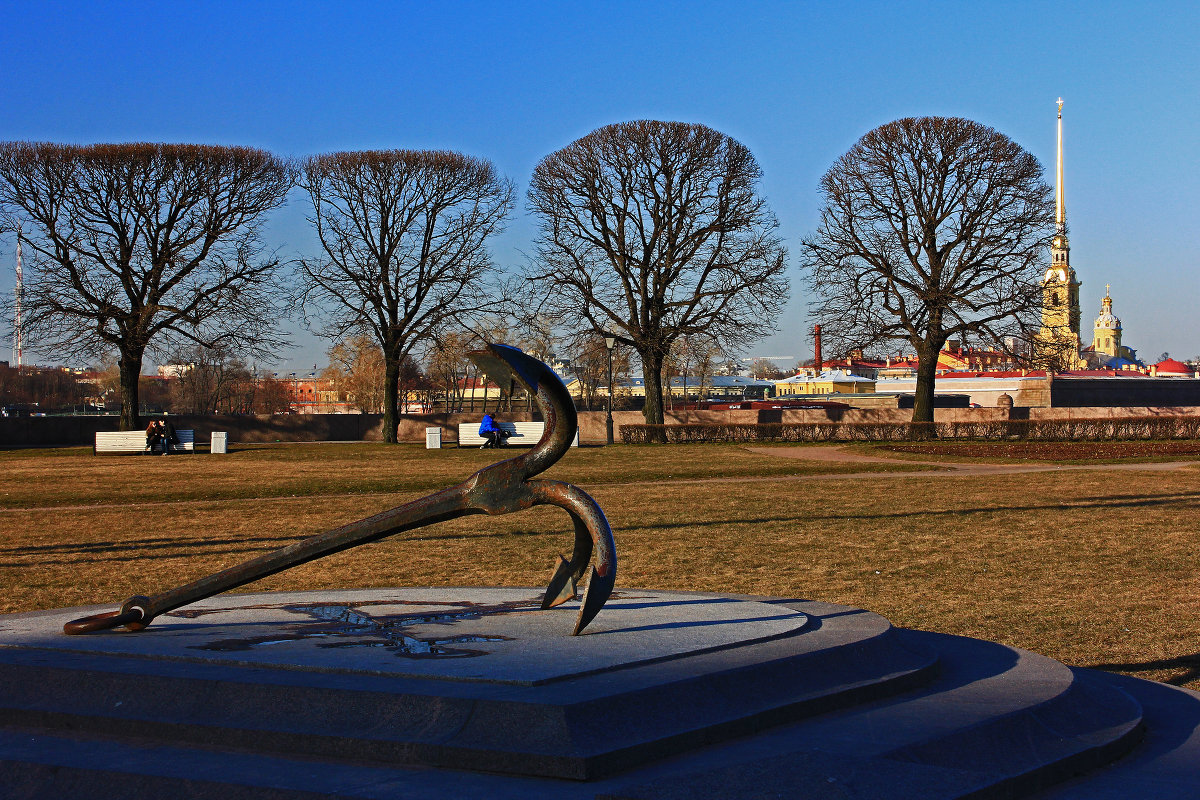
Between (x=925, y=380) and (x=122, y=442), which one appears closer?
(x=122, y=442)

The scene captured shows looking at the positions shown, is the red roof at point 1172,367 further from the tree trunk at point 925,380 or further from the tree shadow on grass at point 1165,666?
the tree shadow on grass at point 1165,666

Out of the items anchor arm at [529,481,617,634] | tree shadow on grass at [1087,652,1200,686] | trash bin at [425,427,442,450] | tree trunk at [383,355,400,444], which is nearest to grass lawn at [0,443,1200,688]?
tree shadow on grass at [1087,652,1200,686]

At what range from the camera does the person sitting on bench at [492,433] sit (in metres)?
28.0

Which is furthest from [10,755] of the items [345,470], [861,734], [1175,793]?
[345,470]

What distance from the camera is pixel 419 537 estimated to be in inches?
407

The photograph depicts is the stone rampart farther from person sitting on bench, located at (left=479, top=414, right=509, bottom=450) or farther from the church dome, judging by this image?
the church dome

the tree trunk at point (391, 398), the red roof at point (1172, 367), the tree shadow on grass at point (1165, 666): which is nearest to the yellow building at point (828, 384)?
the red roof at point (1172, 367)

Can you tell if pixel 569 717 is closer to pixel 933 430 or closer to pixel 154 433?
pixel 154 433

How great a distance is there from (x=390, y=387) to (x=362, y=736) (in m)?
30.2

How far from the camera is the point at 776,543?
9.28 m

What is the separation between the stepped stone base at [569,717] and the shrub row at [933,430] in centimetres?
2495

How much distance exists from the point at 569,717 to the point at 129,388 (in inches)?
1193

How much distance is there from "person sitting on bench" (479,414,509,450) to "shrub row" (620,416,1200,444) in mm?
4038

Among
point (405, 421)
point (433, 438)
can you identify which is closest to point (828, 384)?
point (405, 421)
